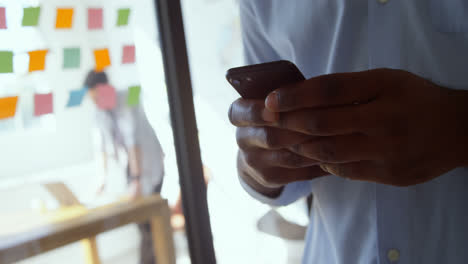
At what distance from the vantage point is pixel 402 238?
1.86ft

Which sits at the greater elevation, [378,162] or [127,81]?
[127,81]

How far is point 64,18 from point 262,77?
749 millimetres

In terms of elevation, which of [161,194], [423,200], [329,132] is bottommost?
[161,194]

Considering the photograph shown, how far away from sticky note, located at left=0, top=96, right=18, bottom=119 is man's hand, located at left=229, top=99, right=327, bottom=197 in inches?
24.5

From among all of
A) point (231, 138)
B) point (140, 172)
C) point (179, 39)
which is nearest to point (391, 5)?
point (179, 39)

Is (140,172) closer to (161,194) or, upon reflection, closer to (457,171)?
(161,194)

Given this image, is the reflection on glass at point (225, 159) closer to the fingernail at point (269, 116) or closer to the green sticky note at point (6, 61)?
the green sticky note at point (6, 61)

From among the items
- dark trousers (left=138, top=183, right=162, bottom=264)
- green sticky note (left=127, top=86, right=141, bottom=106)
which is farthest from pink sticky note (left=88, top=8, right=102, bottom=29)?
dark trousers (left=138, top=183, right=162, bottom=264)

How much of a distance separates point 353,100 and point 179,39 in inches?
35.6

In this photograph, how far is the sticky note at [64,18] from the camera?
987 millimetres

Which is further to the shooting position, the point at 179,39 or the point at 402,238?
the point at 179,39

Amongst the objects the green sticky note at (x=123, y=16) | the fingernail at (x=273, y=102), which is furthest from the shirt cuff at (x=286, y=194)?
the green sticky note at (x=123, y=16)

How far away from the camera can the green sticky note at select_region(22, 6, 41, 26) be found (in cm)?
92

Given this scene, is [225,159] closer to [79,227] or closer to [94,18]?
[79,227]
